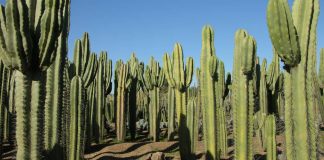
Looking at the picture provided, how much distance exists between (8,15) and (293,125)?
3972mm

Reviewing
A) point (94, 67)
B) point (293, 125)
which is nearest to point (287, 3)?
point (293, 125)

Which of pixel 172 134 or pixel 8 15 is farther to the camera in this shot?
pixel 172 134

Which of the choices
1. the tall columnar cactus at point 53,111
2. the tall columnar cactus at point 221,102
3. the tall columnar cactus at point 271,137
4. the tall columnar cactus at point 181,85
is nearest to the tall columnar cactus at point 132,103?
the tall columnar cactus at point 181,85

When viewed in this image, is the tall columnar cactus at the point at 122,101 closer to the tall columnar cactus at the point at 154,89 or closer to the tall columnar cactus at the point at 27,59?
the tall columnar cactus at the point at 154,89

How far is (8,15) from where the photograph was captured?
4.67 m

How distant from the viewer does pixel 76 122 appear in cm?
851

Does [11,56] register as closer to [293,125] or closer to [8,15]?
[8,15]

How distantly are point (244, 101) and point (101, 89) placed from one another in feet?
33.4

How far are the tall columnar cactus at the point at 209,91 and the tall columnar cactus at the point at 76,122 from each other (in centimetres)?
285

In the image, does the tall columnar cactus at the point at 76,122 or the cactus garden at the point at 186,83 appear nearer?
the cactus garden at the point at 186,83

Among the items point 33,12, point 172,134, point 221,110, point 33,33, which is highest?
point 33,12

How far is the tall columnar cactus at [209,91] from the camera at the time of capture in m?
8.88

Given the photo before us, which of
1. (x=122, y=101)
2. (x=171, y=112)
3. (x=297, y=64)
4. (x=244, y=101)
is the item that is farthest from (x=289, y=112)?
(x=122, y=101)

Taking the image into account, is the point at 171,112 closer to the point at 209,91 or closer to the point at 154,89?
the point at 154,89
